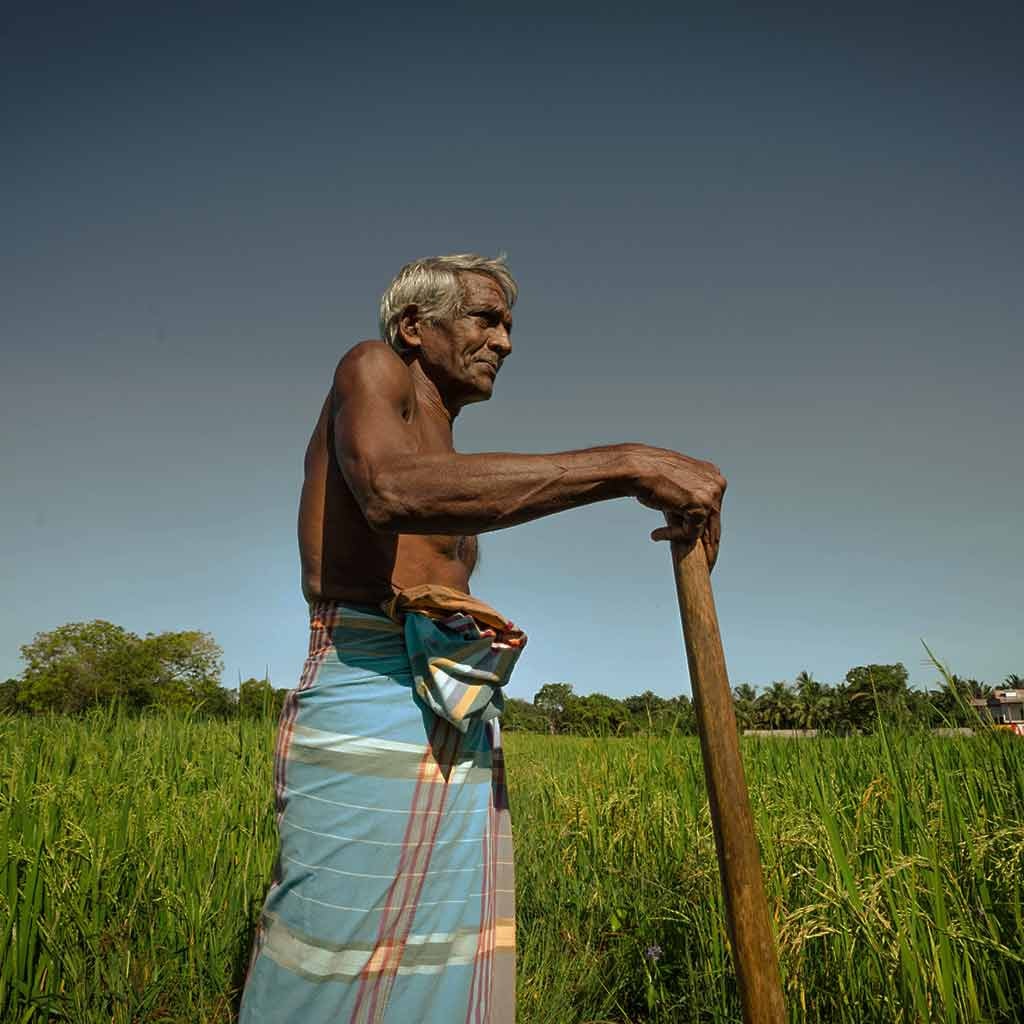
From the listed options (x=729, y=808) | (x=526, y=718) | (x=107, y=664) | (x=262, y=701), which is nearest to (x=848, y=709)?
(x=729, y=808)

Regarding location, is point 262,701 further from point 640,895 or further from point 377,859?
point 377,859

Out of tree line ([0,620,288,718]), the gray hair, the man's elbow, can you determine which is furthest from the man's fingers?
tree line ([0,620,288,718])

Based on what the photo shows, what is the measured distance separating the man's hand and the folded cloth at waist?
39cm

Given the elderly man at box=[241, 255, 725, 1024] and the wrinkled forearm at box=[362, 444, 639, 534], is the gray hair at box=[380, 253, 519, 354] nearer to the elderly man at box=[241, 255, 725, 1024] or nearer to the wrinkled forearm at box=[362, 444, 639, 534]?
the elderly man at box=[241, 255, 725, 1024]

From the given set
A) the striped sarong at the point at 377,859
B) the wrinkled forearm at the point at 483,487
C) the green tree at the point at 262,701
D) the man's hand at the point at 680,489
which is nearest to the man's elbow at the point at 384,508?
the wrinkled forearm at the point at 483,487

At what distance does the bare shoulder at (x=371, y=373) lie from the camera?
177cm

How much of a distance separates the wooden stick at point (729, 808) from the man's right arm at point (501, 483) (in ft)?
0.44

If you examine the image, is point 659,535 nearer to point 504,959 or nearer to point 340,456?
point 340,456

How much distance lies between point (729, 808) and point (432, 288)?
1416 millimetres

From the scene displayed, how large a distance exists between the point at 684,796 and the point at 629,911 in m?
0.70

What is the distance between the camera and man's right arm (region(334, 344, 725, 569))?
1.54 m

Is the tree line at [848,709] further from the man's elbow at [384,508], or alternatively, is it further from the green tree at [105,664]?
the green tree at [105,664]

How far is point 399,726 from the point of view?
5.57 ft

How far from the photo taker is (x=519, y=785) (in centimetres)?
730
